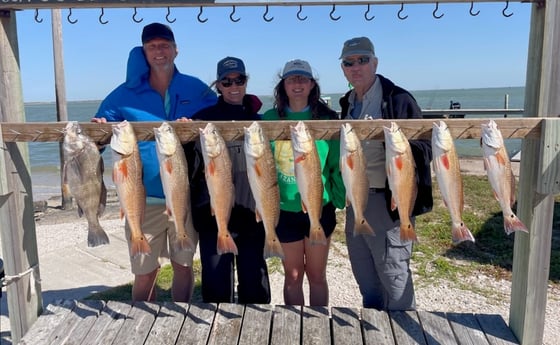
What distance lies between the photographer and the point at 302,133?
2828 millimetres

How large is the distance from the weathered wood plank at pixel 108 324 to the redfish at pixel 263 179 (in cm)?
115

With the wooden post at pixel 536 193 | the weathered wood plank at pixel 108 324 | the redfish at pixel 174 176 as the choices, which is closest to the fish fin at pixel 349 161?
the redfish at pixel 174 176

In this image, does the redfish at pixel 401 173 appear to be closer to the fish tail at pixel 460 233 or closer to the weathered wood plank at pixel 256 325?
the fish tail at pixel 460 233

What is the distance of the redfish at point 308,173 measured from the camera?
2.83m

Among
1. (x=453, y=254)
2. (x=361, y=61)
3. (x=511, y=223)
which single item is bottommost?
(x=453, y=254)

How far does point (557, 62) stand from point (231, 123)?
1931 millimetres

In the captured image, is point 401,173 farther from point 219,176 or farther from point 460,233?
point 219,176

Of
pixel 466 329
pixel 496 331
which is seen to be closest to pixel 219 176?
pixel 466 329

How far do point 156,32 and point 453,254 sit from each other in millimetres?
4543

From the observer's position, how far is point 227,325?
123 inches

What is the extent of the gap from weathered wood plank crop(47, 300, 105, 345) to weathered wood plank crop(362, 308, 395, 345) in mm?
1827

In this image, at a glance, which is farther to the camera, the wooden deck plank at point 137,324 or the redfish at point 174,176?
the wooden deck plank at point 137,324

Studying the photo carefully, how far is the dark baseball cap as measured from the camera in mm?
3571

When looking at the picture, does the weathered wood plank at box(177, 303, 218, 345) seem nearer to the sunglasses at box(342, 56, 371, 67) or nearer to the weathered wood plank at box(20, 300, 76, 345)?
the weathered wood plank at box(20, 300, 76, 345)
